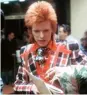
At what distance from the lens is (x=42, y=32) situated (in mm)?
701

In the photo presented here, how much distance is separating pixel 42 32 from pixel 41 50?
5cm

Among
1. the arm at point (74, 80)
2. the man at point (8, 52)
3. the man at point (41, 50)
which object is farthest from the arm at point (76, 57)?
the man at point (8, 52)

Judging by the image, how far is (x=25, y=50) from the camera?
73 cm

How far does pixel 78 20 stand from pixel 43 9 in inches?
66.9

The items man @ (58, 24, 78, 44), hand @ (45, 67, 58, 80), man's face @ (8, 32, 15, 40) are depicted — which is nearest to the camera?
hand @ (45, 67, 58, 80)

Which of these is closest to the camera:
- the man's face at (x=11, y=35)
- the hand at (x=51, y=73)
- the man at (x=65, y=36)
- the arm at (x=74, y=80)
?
the arm at (x=74, y=80)

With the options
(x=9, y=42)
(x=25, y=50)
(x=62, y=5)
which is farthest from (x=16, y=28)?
(x=25, y=50)

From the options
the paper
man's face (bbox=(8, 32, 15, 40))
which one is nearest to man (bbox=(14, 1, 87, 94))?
the paper

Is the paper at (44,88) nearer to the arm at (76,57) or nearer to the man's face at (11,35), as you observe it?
the arm at (76,57)

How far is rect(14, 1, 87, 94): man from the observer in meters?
0.69

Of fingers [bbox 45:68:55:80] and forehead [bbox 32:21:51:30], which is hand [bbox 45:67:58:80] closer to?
fingers [bbox 45:68:55:80]

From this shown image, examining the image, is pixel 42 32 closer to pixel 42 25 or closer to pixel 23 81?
pixel 42 25

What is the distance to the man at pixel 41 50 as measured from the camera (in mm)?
688

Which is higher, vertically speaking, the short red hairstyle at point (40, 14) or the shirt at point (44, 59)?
the short red hairstyle at point (40, 14)
